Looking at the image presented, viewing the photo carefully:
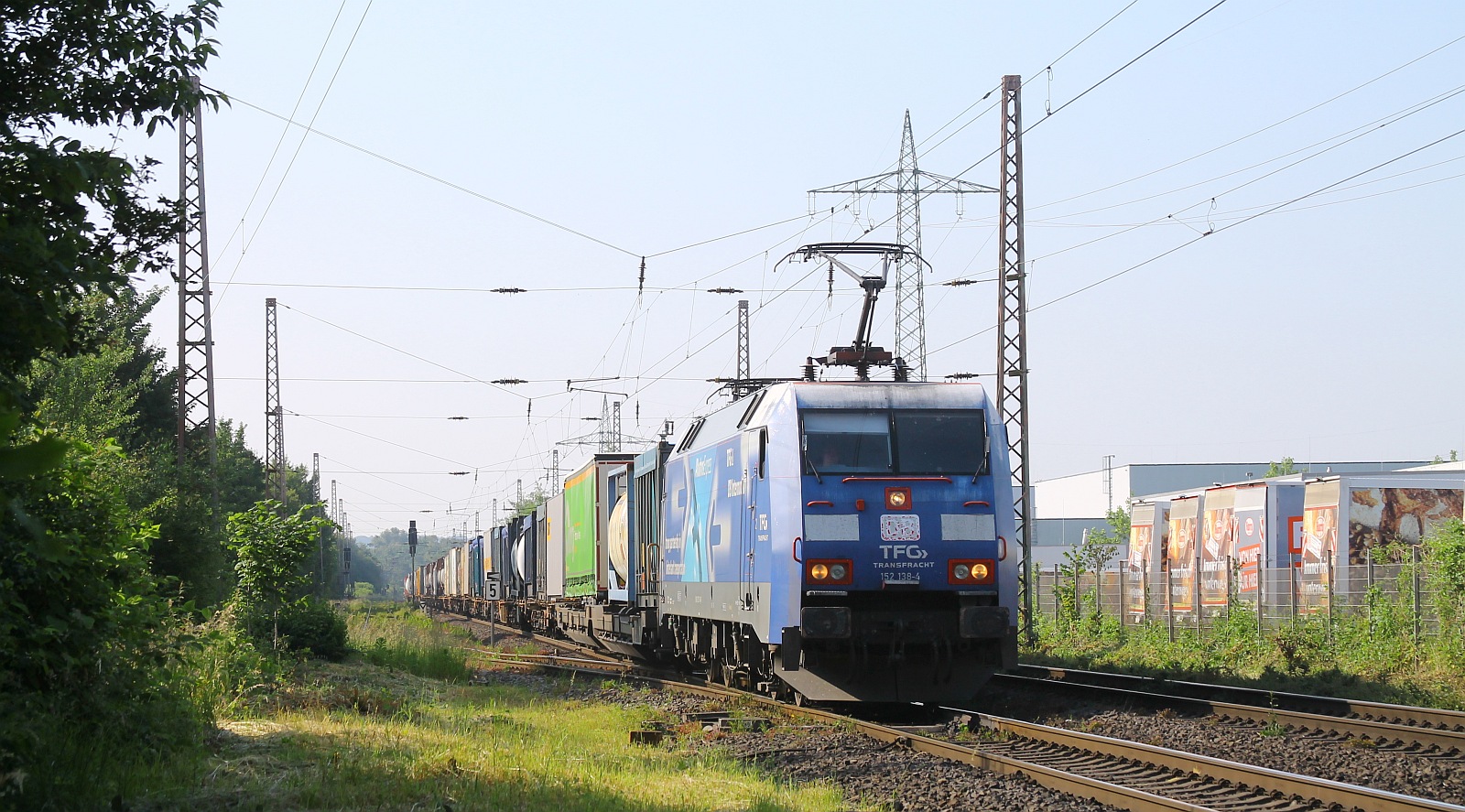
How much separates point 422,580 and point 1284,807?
9069 centimetres

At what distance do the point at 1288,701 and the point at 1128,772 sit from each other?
4894 millimetres

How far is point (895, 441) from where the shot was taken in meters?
13.4

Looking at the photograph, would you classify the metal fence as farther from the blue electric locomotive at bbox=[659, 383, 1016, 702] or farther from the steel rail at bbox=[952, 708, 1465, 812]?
the steel rail at bbox=[952, 708, 1465, 812]

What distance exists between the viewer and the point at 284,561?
17.9 meters

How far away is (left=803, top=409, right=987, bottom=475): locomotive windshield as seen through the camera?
13.2m

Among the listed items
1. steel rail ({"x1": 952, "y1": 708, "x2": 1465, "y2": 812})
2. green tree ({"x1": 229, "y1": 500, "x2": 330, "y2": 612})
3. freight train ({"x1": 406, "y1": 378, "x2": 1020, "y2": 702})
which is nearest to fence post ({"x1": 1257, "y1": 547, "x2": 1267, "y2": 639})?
freight train ({"x1": 406, "y1": 378, "x2": 1020, "y2": 702})

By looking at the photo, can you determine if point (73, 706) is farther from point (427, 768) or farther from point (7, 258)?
point (7, 258)

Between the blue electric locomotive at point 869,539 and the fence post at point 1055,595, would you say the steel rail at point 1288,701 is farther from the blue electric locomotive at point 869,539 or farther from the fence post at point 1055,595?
the fence post at point 1055,595

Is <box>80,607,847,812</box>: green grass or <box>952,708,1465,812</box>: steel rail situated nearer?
<box>952,708,1465,812</box>: steel rail

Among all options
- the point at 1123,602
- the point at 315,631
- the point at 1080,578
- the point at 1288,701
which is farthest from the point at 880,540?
the point at 1080,578

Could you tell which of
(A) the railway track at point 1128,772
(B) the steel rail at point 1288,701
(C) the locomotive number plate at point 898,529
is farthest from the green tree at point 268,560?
(B) the steel rail at point 1288,701

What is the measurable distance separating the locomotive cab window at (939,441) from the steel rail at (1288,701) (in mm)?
2630

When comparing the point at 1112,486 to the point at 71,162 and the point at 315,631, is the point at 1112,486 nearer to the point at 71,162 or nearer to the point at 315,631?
the point at 315,631

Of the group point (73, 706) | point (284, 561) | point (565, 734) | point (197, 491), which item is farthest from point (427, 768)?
point (197, 491)
